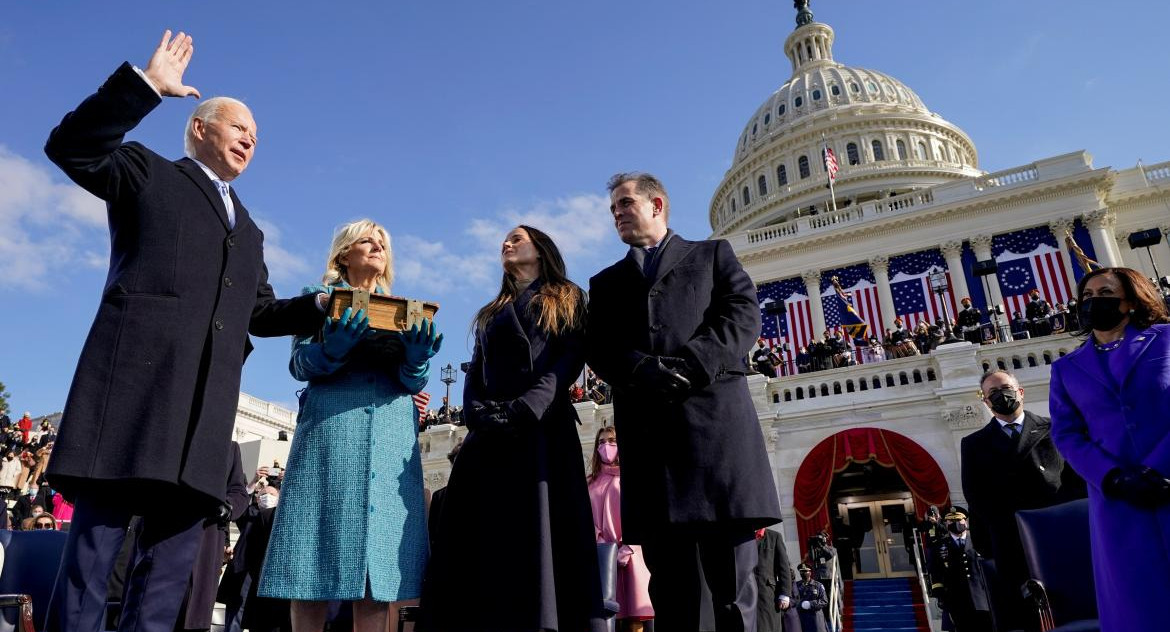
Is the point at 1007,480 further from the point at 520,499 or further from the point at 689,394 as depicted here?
the point at 520,499

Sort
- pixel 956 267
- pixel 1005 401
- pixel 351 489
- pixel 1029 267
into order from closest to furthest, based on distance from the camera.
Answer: pixel 351 489
pixel 1005 401
pixel 1029 267
pixel 956 267

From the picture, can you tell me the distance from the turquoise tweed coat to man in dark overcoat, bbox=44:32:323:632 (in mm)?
437

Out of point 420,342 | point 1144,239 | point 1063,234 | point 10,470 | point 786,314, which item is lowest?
point 420,342

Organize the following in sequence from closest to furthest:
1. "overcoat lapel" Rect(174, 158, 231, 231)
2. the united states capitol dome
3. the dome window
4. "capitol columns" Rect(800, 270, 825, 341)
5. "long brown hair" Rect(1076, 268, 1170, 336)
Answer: "overcoat lapel" Rect(174, 158, 231, 231), "long brown hair" Rect(1076, 268, 1170, 336), "capitol columns" Rect(800, 270, 825, 341), the united states capitol dome, the dome window

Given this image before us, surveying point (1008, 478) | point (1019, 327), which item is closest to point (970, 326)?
point (1019, 327)

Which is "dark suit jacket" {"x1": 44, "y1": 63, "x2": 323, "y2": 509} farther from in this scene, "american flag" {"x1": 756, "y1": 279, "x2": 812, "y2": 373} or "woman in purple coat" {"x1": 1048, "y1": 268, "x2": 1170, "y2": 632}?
"american flag" {"x1": 756, "y1": 279, "x2": 812, "y2": 373}

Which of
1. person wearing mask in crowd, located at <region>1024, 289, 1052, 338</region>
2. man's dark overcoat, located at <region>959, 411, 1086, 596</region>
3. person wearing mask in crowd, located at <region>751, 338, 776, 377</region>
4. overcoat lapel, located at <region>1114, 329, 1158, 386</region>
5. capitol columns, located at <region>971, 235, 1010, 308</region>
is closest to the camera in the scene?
overcoat lapel, located at <region>1114, 329, 1158, 386</region>

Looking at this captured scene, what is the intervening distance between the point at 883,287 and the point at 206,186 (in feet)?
104

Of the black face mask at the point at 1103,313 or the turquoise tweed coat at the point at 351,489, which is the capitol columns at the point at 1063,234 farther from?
the turquoise tweed coat at the point at 351,489

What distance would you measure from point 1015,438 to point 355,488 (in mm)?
4529

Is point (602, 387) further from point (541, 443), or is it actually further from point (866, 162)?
point (866, 162)

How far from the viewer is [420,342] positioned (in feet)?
9.91

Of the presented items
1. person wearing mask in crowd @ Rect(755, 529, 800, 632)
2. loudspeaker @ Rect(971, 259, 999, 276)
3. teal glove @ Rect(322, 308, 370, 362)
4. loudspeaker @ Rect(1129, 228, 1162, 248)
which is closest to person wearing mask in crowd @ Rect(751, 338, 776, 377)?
loudspeaker @ Rect(971, 259, 999, 276)

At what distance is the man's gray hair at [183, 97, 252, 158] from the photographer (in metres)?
2.86
